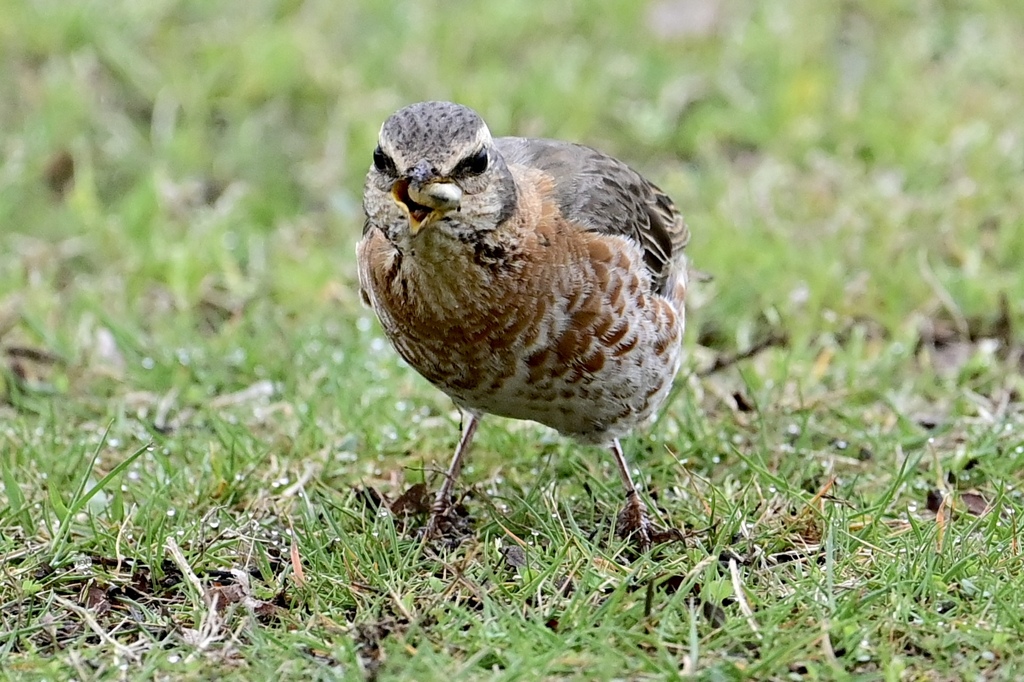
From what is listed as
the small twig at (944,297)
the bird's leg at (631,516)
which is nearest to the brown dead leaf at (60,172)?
the bird's leg at (631,516)

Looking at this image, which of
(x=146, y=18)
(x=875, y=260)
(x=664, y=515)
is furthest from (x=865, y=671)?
(x=146, y=18)

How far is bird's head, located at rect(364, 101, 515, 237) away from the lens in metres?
4.42

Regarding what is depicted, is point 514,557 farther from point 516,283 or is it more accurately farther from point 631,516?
point 516,283

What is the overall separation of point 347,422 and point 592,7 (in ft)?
16.4

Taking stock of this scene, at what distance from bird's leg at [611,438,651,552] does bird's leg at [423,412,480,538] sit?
0.60 metres

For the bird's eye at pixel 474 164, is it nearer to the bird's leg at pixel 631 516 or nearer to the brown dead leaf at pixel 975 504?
the bird's leg at pixel 631 516

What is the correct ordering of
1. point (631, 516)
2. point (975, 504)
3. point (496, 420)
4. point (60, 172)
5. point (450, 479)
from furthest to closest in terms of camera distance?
point (60, 172) → point (496, 420) → point (450, 479) → point (975, 504) → point (631, 516)

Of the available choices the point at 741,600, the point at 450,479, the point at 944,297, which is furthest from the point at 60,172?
the point at 741,600

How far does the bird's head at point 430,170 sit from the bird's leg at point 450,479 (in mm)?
1196

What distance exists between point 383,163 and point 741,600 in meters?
1.76

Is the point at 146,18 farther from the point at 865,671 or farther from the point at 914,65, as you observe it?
the point at 865,671

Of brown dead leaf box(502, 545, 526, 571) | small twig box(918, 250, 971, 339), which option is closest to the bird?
brown dead leaf box(502, 545, 526, 571)

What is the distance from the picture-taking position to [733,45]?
9594 mm

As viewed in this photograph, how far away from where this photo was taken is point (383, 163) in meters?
4.49
